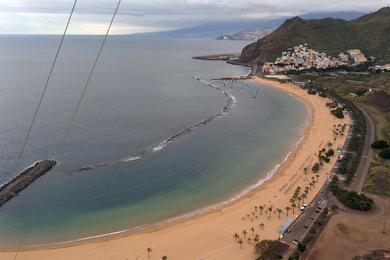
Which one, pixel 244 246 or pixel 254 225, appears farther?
pixel 254 225

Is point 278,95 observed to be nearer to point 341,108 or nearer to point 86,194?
point 341,108

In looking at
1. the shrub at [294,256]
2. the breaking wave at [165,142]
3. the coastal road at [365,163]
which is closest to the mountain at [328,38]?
the breaking wave at [165,142]

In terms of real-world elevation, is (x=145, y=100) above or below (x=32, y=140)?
above

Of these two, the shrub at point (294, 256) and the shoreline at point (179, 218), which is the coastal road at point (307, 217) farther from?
the shoreline at point (179, 218)

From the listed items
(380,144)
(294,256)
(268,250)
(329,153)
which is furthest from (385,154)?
(268,250)

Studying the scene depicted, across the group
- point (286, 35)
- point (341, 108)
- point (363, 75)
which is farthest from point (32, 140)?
point (286, 35)

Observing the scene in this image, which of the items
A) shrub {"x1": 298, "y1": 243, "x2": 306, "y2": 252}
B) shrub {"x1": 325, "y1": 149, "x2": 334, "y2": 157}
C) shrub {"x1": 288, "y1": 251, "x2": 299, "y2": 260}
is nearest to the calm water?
shrub {"x1": 325, "y1": 149, "x2": 334, "y2": 157}
